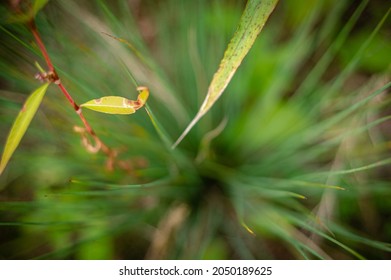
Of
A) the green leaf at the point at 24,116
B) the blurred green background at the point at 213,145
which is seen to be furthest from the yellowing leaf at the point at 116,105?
the blurred green background at the point at 213,145

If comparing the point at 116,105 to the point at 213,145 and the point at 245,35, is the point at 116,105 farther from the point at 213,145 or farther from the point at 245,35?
the point at 213,145

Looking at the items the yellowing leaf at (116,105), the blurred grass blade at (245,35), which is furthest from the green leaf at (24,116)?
the blurred grass blade at (245,35)

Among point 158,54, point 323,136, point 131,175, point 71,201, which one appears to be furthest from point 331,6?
point 71,201

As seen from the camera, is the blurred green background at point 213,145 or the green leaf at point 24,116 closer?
the green leaf at point 24,116

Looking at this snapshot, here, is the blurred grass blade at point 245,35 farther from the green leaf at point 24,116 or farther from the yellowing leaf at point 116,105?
the green leaf at point 24,116

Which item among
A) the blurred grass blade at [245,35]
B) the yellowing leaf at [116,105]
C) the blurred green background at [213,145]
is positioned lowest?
the yellowing leaf at [116,105]

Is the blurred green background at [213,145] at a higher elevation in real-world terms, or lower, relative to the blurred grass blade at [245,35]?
higher

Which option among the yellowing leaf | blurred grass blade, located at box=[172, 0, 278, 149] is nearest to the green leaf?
the yellowing leaf

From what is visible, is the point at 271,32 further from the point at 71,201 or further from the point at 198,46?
the point at 71,201

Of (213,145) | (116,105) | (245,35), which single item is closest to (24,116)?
(116,105)
